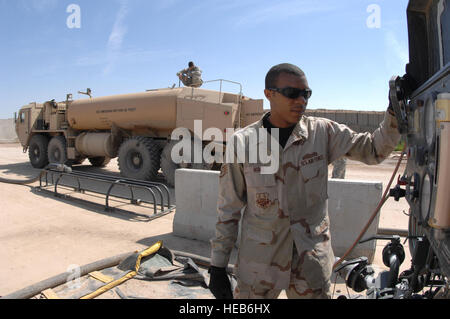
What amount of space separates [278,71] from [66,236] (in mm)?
4724

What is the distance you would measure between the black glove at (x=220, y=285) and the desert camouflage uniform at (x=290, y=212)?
0.15ft

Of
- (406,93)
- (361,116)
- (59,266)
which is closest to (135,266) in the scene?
(59,266)

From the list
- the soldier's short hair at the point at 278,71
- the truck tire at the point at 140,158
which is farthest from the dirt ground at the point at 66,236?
the truck tire at the point at 140,158

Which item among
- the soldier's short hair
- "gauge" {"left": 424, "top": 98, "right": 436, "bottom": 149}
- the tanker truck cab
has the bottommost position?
"gauge" {"left": 424, "top": 98, "right": 436, "bottom": 149}

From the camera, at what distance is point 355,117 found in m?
20.7

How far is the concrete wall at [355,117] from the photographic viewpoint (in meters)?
20.4

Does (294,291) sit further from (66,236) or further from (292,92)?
(66,236)

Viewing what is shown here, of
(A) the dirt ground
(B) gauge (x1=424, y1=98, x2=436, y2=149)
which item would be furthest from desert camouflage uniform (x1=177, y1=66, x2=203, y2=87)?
(B) gauge (x1=424, y1=98, x2=436, y2=149)

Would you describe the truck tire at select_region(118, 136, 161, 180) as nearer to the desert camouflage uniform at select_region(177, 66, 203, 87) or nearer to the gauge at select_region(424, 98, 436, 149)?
the desert camouflage uniform at select_region(177, 66, 203, 87)

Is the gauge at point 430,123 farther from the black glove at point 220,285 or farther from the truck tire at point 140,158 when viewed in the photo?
the truck tire at point 140,158

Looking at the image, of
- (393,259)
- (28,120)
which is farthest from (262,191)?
(28,120)

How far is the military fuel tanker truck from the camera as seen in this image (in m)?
9.14

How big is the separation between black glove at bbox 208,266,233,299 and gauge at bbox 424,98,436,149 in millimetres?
1301

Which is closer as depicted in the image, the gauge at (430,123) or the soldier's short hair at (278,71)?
the gauge at (430,123)
